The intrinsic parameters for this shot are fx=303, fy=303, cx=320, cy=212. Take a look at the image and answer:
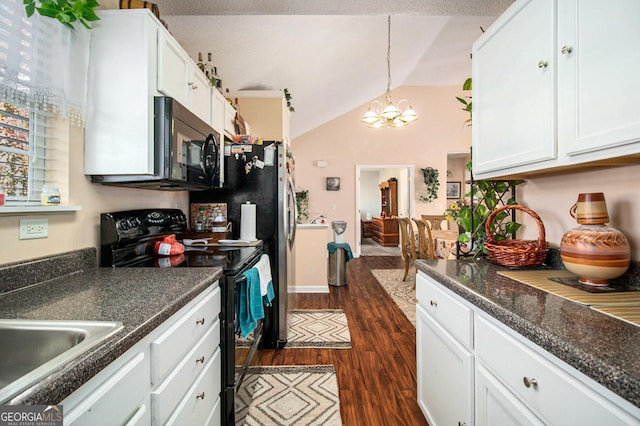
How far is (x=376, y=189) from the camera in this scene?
11141mm

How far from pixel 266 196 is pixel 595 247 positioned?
201 cm

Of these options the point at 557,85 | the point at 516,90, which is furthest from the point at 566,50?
the point at 516,90

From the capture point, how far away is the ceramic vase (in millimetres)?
1048

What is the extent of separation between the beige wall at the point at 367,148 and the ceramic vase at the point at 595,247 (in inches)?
224

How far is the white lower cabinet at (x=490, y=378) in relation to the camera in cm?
65

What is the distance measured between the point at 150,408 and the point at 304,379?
4.61 ft

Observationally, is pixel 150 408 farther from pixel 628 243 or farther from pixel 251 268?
pixel 628 243

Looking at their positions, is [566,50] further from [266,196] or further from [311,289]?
[311,289]

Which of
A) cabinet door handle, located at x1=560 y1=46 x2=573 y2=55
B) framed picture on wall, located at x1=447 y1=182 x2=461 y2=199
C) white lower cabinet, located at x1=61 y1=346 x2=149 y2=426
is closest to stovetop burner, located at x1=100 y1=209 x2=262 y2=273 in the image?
white lower cabinet, located at x1=61 y1=346 x2=149 y2=426

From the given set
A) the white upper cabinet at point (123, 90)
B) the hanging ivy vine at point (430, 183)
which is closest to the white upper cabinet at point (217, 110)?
the white upper cabinet at point (123, 90)

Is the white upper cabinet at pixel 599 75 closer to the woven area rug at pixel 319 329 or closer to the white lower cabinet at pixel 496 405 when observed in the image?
the white lower cabinet at pixel 496 405

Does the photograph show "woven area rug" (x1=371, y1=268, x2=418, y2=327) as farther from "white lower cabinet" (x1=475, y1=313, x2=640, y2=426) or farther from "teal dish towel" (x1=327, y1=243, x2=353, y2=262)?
"white lower cabinet" (x1=475, y1=313, x2=640, y2=426)

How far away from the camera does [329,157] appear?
6.83 meters

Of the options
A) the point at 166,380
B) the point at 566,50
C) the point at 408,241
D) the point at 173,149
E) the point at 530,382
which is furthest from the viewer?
the point at 408,241
